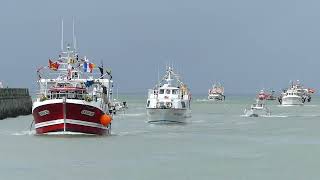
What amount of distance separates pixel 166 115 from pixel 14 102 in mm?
36906

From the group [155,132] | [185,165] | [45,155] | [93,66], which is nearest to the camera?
[185,165]

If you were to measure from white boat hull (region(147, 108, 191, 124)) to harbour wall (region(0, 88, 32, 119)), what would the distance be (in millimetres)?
25931

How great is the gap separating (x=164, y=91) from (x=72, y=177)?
47055 mm

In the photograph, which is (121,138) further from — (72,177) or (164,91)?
(72,177)

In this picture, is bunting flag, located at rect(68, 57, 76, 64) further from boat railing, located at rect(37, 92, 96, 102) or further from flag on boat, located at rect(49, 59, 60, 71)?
boat railing, located at rect(37, 92, 96, 102)

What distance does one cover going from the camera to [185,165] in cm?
4819

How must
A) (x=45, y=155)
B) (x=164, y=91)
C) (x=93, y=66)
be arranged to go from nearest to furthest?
1. (x=45, y=155)
2. (x=93, y=66)
3. (x=164, y=91)

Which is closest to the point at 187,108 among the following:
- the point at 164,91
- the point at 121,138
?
the point at 164,91

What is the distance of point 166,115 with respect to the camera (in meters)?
86.6

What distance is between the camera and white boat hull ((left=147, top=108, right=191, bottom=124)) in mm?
86625

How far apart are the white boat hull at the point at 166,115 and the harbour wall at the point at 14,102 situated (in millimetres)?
25931

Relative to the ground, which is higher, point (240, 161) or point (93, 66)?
point (93, 66)

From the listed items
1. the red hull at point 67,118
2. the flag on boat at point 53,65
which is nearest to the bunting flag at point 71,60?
the flag on boat at point 53,65

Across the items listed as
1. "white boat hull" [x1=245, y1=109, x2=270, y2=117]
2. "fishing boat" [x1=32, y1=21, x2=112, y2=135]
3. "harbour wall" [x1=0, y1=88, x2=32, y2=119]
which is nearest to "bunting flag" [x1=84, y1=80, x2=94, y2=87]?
"fishing boat" [x1=32, y1=21, x2=112, y2=135]
